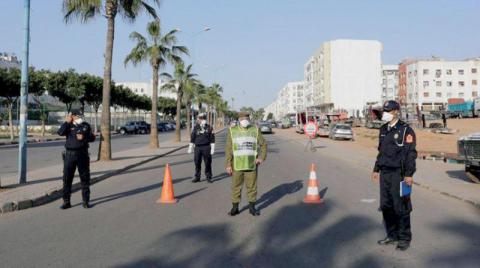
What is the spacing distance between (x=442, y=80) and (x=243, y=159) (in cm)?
11659

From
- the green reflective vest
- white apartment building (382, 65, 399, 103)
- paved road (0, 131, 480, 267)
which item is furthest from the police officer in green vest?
white apartment building (382, 65, 399, 103)

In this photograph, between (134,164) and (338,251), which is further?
(134,164)

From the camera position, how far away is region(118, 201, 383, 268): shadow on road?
228 inches

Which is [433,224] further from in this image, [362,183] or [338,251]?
[362,183]

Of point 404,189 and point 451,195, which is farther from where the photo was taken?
→ point 451,195

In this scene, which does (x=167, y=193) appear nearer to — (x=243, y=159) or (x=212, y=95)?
(x=243, y=159)

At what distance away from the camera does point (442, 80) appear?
115188 millimetres

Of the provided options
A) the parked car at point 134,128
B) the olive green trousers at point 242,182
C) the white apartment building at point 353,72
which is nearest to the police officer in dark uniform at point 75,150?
the olive green trousers at point 242,182

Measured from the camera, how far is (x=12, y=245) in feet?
21.8

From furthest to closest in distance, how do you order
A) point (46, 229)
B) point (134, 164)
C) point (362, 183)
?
1. point (134, 164)
2. point (362, 183)
3. point (46, 229)

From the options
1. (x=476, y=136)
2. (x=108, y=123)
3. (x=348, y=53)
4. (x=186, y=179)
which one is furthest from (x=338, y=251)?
(x=348, y=53)

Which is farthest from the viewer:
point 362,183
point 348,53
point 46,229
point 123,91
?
point 348,53

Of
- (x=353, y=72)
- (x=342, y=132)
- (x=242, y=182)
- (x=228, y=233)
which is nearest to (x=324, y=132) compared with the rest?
(x=342, y=132)

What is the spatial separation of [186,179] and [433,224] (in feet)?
25.6
